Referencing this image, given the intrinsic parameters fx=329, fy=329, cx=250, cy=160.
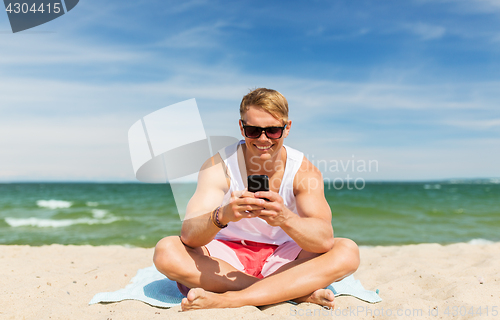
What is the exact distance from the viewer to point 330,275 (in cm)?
285

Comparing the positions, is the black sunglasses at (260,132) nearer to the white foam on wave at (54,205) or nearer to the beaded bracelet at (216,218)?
the beaded bracelet at (216,218)

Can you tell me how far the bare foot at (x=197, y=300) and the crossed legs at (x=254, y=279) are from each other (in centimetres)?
1

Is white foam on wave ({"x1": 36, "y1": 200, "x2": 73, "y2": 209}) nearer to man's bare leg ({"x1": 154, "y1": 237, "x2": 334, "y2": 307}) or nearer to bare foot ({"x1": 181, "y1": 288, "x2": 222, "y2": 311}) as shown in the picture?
man's bare leg ({"x1": 154, "y1": 237, "x2": 334, "y2": 307})

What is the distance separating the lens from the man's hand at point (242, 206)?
2.39 metres

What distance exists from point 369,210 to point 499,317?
1297 cm

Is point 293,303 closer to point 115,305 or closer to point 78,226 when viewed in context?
point 115,305

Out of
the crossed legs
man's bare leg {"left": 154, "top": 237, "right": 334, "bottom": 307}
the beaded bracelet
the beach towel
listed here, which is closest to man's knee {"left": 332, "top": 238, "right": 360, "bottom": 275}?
the crossed legs

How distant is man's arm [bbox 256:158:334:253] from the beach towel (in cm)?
77

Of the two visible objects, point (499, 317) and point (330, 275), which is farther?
point (330, 275)

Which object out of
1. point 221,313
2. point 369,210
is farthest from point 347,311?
point 369,210

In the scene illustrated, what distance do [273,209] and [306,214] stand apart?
23.1 inches

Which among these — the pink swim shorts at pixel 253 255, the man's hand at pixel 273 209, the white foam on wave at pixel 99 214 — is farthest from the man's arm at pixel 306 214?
the white foam on wave at pixel 99 214

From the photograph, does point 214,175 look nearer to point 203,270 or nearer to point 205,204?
point 205,204

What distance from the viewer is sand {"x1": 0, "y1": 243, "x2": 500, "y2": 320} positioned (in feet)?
8.85
